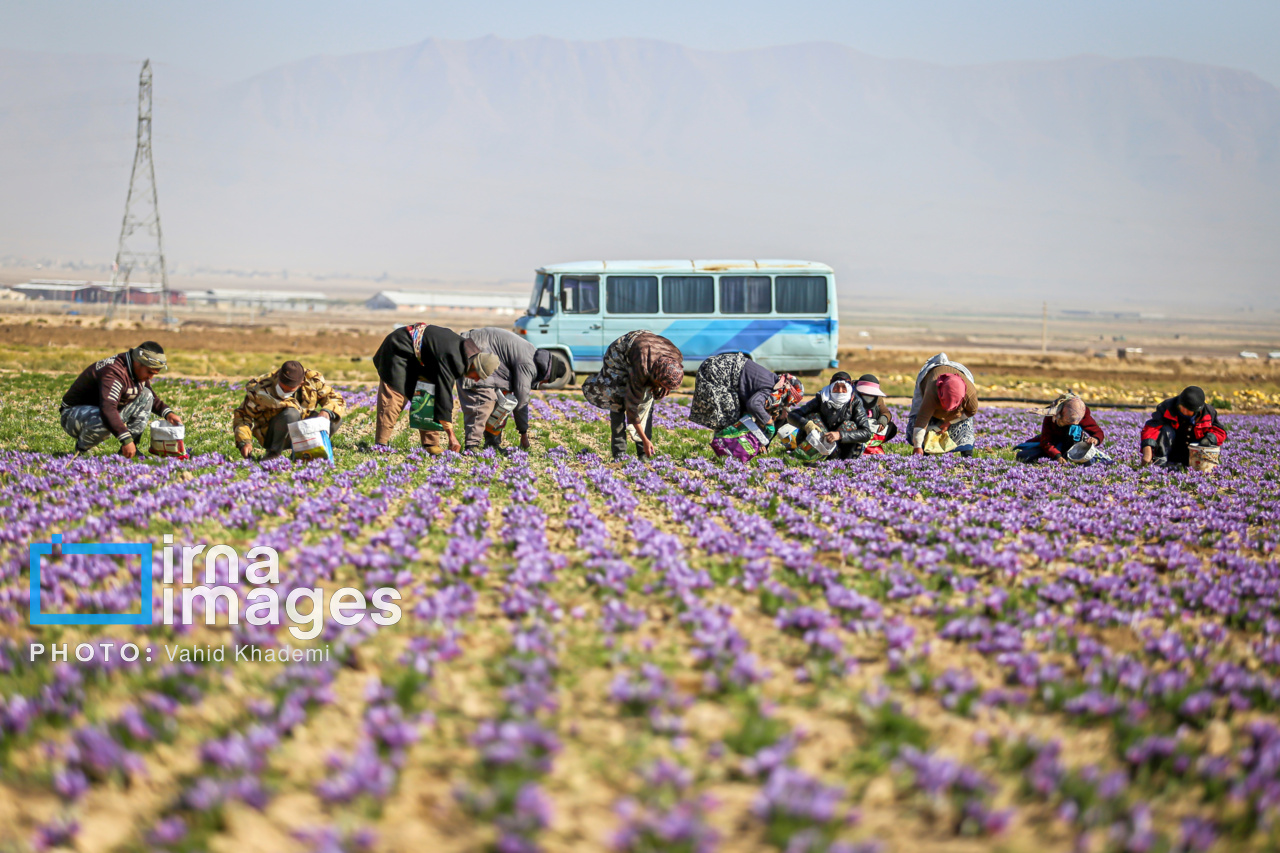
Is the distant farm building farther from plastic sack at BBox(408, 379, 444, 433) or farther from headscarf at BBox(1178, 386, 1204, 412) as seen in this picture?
headscarf at BBox(1178, 386, 1204, 412)

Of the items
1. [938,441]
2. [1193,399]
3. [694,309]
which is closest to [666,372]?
[938,441]

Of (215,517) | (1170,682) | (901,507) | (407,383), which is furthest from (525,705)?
(407,383)

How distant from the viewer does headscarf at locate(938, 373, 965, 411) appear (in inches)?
524

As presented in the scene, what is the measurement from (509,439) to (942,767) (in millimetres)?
12425

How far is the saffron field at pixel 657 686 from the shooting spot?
321 cm

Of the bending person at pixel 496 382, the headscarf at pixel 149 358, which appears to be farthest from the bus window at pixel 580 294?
the headscarf at pixel 149 358

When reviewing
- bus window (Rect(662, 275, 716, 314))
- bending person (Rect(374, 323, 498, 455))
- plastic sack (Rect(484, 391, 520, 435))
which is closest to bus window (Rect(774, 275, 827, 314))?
bus window (Rect(662, 275, 716, 314))

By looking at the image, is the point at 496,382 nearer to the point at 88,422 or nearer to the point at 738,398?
the point at 738,398

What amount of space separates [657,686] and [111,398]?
978 centimetres

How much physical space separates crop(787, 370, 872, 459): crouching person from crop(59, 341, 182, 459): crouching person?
9276 millimetres

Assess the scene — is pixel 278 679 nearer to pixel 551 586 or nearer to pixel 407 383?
pixel 551 586

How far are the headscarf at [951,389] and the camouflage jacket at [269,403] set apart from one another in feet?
30.7

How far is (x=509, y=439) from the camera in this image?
15.3 m

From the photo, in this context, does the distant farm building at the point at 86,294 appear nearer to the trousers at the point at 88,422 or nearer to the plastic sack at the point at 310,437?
the trousers at the point at 88,422
